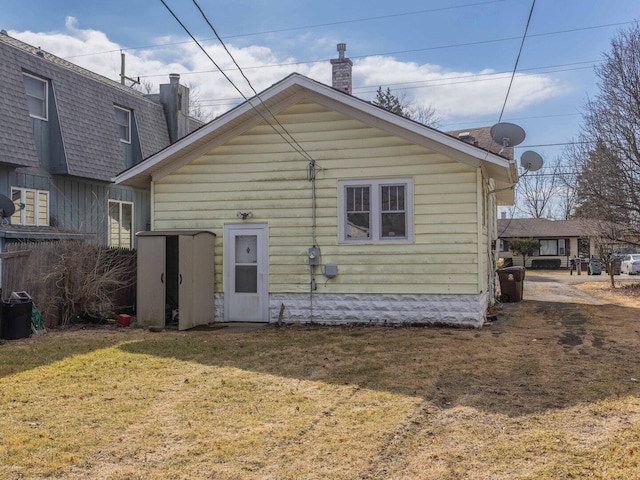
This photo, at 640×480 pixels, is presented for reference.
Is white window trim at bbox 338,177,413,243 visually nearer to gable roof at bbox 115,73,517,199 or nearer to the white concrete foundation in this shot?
gable roof at bbox 115,73,517,199

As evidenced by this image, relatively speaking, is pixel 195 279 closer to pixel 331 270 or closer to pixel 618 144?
pixel 331 270

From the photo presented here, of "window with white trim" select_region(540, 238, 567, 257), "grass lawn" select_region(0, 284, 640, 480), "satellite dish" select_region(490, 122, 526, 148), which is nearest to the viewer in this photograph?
"grass lawn" select_region(0, 284, 640, 480)

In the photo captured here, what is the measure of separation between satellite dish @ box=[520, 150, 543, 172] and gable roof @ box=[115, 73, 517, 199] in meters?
0.31

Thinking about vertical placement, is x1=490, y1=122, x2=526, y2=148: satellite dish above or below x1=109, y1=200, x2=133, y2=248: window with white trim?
above

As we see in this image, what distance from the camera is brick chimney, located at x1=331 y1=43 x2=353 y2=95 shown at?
12.9 meters

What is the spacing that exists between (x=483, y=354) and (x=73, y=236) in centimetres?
896

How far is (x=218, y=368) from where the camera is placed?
708 cm

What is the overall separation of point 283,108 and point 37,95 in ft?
27.0

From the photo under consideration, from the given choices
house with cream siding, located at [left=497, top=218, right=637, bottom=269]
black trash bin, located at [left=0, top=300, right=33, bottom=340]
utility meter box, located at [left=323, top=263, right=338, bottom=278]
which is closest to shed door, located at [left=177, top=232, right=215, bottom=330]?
utility meter box, located at [left=323, top=263, right=338, bottom=278]

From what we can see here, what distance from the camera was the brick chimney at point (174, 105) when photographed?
21375mm

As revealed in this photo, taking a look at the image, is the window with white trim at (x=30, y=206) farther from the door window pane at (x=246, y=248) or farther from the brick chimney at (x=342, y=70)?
the brick chimney at (x=342, y=70)

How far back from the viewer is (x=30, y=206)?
48.8 ft

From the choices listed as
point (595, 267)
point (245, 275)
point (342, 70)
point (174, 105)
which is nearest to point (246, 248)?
point (245, 275)

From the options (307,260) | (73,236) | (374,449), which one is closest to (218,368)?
(374,449)
